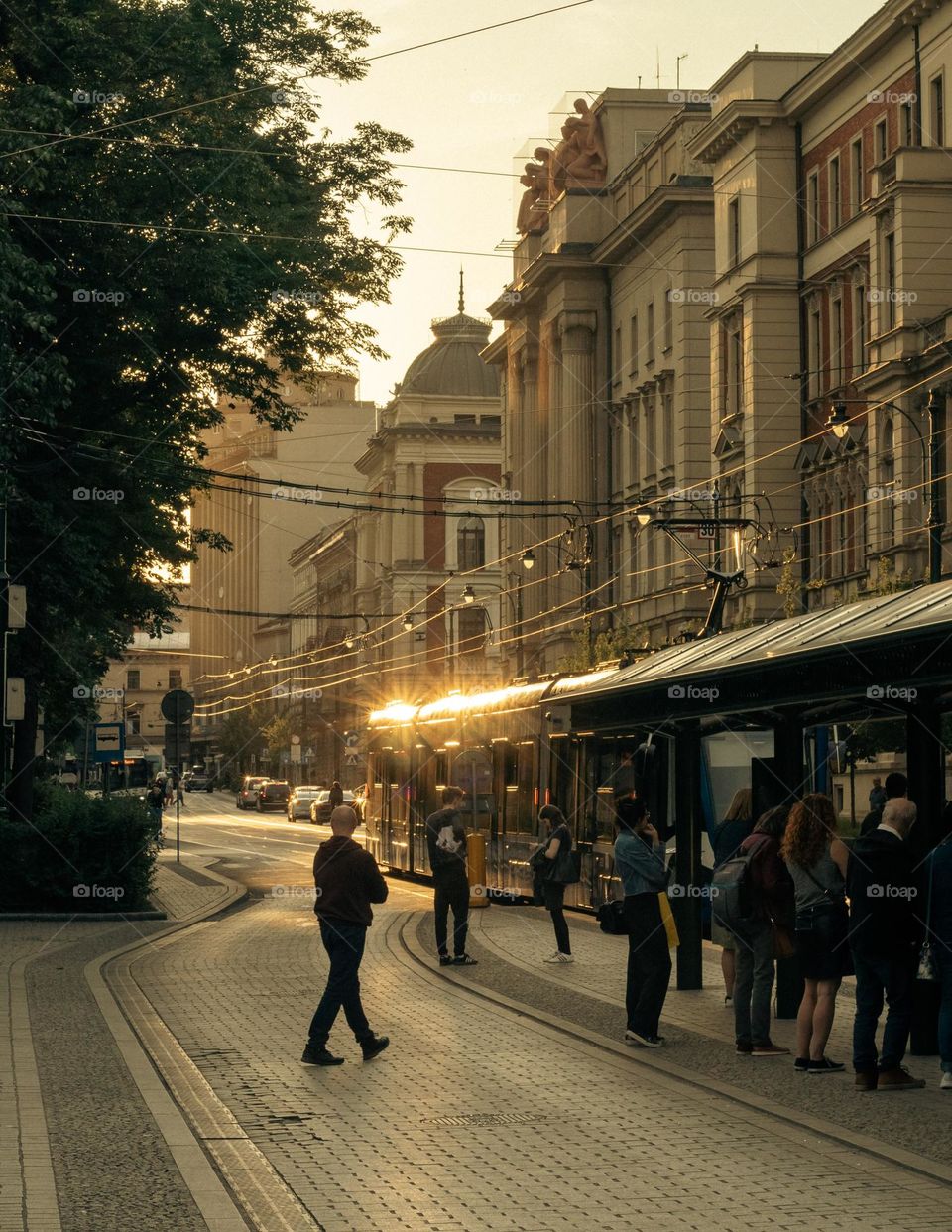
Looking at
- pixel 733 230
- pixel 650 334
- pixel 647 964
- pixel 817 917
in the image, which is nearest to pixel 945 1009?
pixel 817 917

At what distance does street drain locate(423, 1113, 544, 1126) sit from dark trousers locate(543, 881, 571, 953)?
930cm

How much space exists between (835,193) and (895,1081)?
133ft

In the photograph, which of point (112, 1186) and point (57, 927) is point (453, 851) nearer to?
point (57, 927)

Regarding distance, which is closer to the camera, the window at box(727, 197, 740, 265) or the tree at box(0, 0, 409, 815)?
the tree at box(0, 0, 409, 815)

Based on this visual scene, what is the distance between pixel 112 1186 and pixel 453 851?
38.4 ft

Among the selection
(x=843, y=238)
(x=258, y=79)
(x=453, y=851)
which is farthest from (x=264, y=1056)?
(x=843, y=238)

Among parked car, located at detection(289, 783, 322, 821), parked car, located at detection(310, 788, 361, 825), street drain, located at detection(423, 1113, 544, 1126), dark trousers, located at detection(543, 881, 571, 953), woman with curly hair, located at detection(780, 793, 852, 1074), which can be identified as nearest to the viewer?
street drain, located at detection(423, 1113, 544, 1126)

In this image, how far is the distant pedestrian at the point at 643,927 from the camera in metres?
14.5

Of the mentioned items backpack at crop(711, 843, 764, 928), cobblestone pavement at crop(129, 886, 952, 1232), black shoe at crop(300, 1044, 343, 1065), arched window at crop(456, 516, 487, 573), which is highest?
arched window at crop(456, 516, 487, 573)

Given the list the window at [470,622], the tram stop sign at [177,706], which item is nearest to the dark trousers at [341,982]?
the tram stop sign at [177,706]

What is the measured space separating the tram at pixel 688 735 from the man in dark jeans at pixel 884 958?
125 centimetres

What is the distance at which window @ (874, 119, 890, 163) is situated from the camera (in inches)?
1850

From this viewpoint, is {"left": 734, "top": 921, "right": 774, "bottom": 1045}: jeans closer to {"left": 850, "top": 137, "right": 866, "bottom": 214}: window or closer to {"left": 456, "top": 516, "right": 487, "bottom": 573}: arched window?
{"left": 850, "top": 137, "right": 866, "bottom": 214}: window

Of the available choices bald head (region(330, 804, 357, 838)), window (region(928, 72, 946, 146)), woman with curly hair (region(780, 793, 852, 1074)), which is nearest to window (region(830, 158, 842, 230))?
window (region(928, 72, 946, 146))
